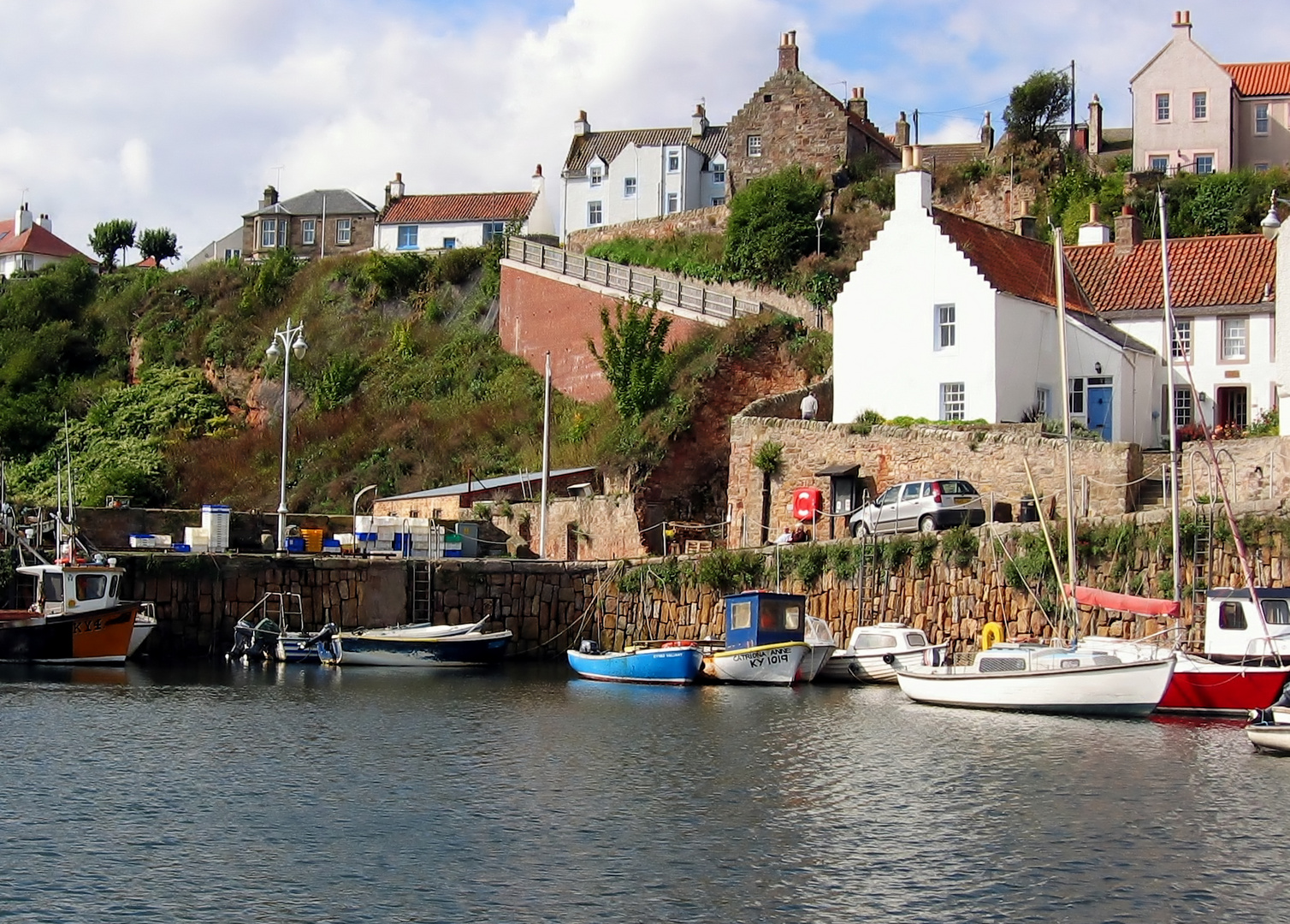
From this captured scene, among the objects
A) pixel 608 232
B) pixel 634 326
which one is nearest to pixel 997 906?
pixel 634 326

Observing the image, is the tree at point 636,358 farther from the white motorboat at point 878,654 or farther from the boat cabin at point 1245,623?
the boat cabin at point 1245,623

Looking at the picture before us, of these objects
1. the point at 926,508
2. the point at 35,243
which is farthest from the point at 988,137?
the point at 35,243

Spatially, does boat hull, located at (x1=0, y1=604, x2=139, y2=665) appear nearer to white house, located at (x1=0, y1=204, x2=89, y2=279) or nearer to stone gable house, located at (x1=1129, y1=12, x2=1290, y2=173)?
stone gable house, located at (x1=1129, y1=12, x2=1290, y2=173)

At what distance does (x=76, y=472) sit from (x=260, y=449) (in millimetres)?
8343

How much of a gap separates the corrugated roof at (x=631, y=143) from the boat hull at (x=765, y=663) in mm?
40540

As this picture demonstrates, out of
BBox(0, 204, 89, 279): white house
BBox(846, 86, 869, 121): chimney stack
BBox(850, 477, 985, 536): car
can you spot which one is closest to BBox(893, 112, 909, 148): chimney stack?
BBox(846, 86, 869, 121): chimney stack

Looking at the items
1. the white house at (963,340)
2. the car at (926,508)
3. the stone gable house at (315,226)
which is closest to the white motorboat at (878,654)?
the car at (926,508)

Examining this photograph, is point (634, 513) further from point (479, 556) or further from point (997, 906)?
point (997, 906)

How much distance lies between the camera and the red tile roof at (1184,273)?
48.0 m

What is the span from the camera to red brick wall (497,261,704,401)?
63125 mm

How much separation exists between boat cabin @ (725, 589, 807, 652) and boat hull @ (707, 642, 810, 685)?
0.26m

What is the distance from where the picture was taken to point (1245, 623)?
1330 inches

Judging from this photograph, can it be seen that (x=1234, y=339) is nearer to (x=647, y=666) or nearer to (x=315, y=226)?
(x=647, y=666)

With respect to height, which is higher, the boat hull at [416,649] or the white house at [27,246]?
the white house at [27,246]
